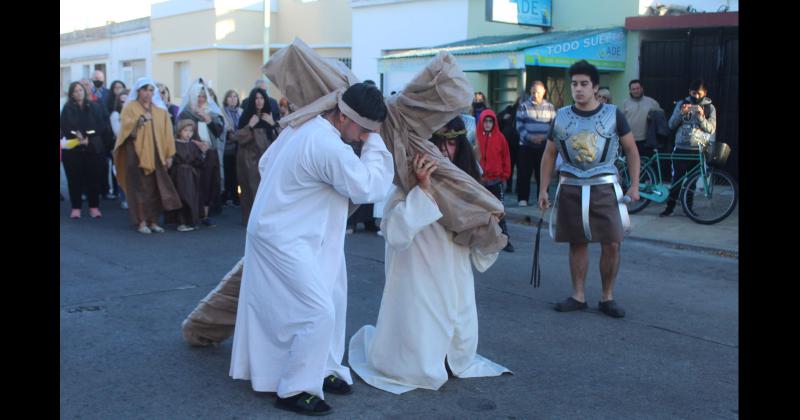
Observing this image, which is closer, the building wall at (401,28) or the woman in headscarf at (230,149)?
the woman in headscarf at (230,149)

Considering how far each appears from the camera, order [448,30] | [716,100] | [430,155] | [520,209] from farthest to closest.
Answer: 1. [448,30]
2. [716,100]
3. [520,209]
4. [430,155]

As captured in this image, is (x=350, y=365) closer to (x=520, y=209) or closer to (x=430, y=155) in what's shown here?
(x=430, y=155)

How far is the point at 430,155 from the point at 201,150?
6732 millimetres

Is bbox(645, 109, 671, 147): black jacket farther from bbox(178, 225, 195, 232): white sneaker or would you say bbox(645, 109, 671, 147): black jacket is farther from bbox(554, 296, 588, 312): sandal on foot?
bbox(178, 225, 195, 232): white sneaker

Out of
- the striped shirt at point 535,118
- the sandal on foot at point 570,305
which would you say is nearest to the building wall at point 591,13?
the striped shirt at point 535,118

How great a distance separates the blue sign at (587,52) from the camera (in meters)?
13.4

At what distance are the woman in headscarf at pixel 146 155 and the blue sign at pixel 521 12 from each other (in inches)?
254

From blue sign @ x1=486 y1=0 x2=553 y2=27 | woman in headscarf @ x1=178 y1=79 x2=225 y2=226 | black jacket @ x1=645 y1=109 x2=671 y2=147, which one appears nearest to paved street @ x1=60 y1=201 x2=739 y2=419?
woman in headscarf @ x1=178 y1=79 x2=225 y2=226

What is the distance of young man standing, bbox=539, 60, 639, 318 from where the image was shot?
20.8ft

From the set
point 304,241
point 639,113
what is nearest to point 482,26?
point 639,113

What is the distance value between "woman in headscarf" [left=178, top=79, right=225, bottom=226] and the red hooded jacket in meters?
3.55

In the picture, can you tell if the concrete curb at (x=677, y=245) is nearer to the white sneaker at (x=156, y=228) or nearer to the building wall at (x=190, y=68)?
the white sneaker at (x=156, y=228)

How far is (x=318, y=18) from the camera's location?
952 inches
